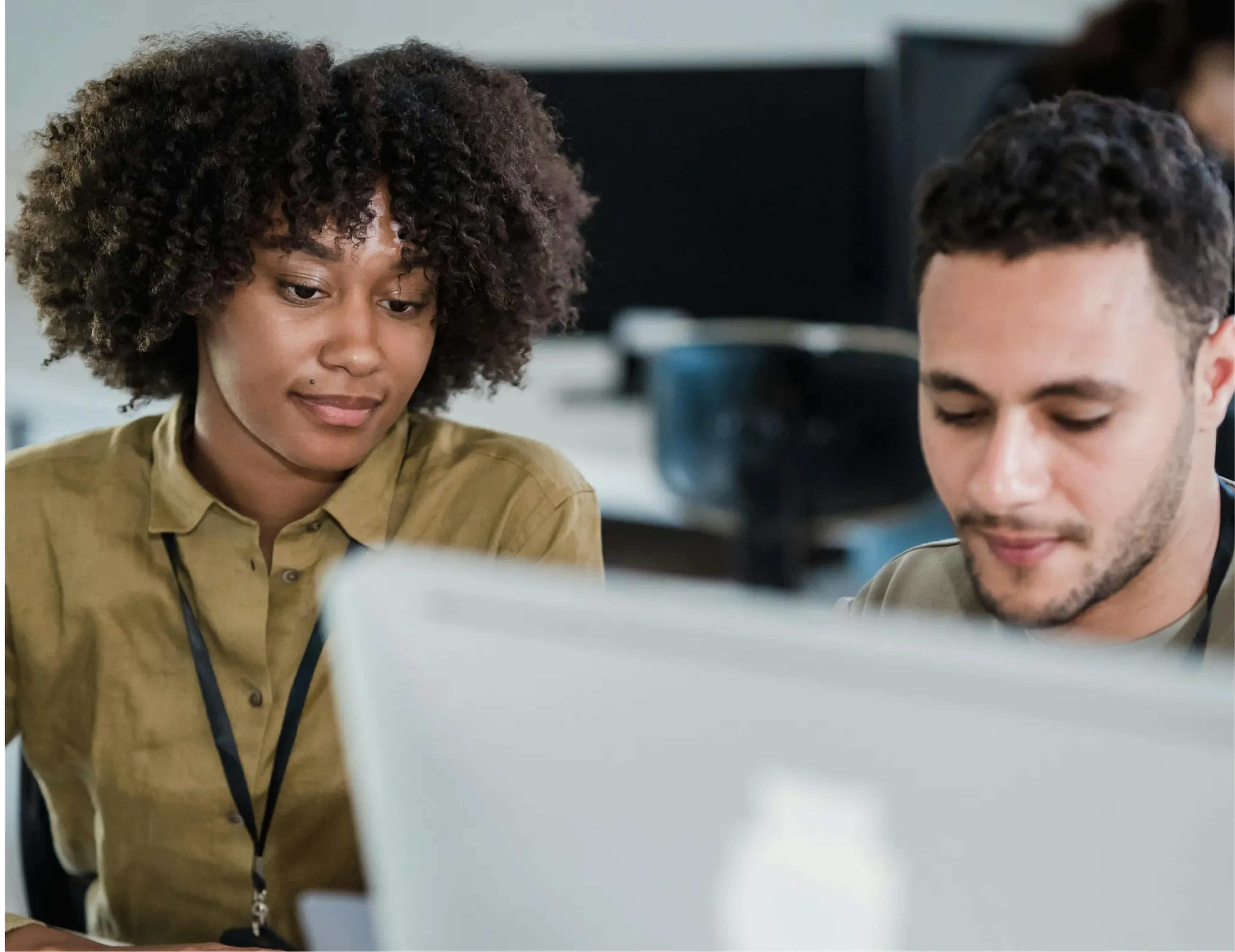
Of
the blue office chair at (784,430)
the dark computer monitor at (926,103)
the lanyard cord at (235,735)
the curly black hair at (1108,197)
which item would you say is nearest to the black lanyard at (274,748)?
the lanyard cord at (235,735)

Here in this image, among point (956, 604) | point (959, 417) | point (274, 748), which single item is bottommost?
point (274, 748)

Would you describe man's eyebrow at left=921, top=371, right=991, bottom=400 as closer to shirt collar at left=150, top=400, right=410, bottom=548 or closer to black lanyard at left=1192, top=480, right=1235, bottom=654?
black lanyard at left=1192, top=480, right=1235, bottom=654

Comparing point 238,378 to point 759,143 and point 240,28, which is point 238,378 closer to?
point 240,28

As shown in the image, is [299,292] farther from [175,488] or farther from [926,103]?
[926,103]

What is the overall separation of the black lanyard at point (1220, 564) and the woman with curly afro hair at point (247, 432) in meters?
0.45

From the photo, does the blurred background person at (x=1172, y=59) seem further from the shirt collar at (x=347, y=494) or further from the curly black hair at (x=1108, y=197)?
the shirt collar at (x=347, y=494)

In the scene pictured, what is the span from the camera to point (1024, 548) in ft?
2.82

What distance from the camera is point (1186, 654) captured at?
35.1 inches

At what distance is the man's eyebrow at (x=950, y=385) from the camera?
86 centimetres

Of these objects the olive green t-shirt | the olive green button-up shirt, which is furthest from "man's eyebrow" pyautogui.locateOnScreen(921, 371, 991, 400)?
the olive green button-up shirt

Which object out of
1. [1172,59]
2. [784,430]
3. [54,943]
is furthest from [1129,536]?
[784,430]

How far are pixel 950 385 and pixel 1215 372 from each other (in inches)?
6.8

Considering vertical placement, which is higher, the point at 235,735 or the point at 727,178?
the point at 727,178

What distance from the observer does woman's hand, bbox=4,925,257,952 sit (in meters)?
0.94
